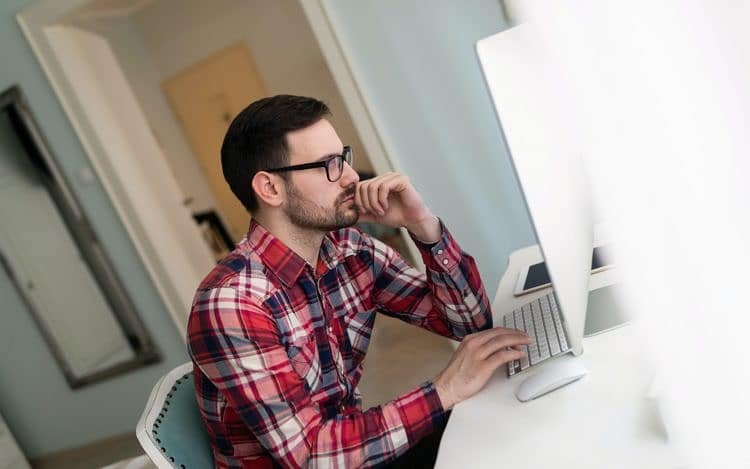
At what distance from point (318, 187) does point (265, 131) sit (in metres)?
0.14

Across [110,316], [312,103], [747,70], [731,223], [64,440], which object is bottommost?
[64,440]

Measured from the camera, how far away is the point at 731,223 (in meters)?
0.46

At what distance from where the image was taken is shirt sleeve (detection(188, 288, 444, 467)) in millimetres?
908

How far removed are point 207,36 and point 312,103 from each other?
503cm

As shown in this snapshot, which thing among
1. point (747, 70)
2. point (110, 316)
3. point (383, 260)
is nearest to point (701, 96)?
point (747, 70)

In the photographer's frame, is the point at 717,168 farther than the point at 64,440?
No

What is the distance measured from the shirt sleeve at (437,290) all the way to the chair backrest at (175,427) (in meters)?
0.43

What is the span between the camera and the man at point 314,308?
93 cm

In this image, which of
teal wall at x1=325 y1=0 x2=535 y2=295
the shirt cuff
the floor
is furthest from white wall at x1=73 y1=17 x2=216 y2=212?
the shirt cuff

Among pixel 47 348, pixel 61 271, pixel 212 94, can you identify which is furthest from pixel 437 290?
pixel 212 94

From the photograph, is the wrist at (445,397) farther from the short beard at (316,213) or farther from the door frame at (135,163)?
the door frame at (135,163)

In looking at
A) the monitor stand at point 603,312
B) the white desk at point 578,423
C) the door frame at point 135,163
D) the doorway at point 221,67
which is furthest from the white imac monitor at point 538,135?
the doorway at point 221,67

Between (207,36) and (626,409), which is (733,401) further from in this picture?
(207,36)

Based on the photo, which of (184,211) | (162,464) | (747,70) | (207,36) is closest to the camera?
(747,70)
